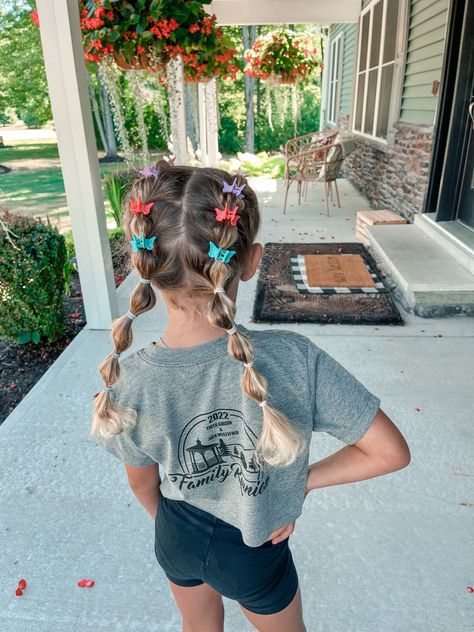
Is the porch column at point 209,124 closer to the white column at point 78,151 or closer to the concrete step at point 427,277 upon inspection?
the concrete step at point 427,277

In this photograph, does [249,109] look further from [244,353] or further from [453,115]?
[244,353]

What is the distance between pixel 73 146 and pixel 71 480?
1781 millimetres

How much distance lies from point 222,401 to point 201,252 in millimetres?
221

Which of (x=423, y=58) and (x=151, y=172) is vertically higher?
(x=423, y=58)

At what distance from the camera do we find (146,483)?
3.10ft

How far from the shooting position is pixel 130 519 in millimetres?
1661

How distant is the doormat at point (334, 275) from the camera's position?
3.57 meters

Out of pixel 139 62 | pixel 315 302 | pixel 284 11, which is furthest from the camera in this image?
pixel 284 11

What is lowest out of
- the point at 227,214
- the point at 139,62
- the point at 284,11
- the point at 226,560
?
the point at 226,560

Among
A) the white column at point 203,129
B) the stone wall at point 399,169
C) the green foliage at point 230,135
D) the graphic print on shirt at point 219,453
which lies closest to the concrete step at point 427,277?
the stone wall at point 399,169

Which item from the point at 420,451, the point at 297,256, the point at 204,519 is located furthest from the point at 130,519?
the point at 297,256

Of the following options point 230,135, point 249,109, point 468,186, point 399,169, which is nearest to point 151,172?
point 468,186

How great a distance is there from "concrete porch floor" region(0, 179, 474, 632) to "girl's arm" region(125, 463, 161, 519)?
56 centimetres

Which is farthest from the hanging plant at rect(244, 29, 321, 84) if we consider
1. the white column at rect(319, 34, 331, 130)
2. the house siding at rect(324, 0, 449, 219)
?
the white column at rect(319, 34, 331, 130)
